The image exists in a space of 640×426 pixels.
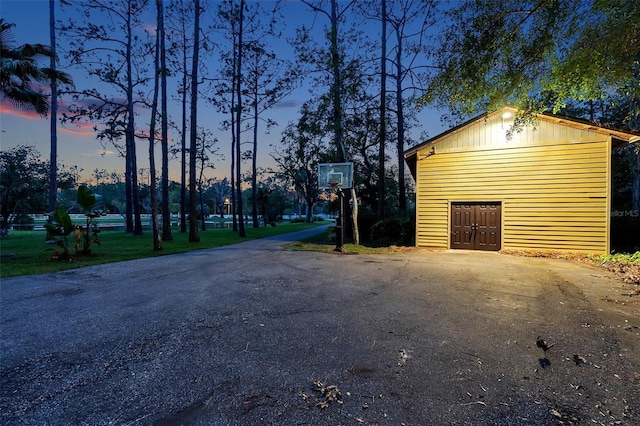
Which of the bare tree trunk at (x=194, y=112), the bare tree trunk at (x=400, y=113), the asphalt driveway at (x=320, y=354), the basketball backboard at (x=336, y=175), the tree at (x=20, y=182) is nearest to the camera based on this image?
the asphalt driveway at (x=320, y=354)

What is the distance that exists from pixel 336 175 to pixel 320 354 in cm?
953

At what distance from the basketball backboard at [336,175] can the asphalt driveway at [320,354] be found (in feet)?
20.8

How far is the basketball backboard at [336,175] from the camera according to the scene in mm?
11820

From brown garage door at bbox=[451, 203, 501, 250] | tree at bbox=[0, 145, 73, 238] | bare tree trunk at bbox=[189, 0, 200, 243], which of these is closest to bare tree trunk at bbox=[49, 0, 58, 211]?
bare tree trunk at bbox=[189, 0, 200, 243]

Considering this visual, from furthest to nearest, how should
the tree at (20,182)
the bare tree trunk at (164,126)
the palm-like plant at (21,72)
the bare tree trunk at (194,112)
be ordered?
1. the tree at (20,182)
2. the bare tree trunk at (194,112)
3. the bare tree trunk at (164,126)
4. the palm-like plant at (21,72)

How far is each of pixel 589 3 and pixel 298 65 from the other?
12.4 metres

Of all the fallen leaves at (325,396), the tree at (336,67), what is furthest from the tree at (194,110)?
the fallen leaves at (325,396)

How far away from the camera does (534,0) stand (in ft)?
19.8

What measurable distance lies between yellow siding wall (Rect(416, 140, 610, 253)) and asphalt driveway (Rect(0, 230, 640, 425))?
16.8ft

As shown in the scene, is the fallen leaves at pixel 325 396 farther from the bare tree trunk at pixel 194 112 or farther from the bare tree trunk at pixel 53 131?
the bare tree trunk at pixel 53 131

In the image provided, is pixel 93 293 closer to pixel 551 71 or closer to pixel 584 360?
pixel 584 360

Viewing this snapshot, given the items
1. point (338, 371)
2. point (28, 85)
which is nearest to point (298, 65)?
point (28, 85)

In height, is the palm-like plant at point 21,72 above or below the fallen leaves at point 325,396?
above

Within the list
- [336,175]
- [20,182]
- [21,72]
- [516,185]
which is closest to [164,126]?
[21,72]
